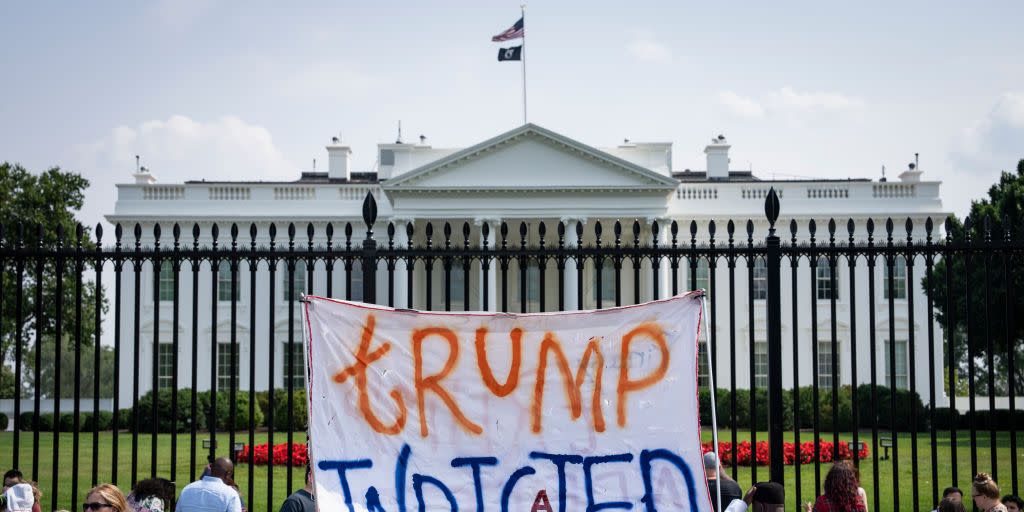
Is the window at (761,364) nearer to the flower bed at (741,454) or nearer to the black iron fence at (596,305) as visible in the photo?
the black iron fence at (596,305)

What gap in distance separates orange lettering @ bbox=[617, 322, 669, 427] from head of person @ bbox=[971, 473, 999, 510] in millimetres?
2546

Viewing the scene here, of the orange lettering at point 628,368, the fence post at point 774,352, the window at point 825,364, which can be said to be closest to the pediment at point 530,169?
the window at point 825,364

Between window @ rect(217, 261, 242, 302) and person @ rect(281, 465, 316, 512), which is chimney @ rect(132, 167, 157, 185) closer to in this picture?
window @ rect(217, 261, 242, 302)

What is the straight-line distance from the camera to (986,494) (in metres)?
7.30

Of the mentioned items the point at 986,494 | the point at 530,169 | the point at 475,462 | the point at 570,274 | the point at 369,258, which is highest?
the point at 530,169

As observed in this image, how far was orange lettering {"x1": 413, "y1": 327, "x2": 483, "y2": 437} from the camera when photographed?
6.20 m

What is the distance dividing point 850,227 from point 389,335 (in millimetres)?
3211

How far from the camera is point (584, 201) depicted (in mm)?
38188

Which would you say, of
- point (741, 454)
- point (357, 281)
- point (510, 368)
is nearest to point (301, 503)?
point (510, 368)

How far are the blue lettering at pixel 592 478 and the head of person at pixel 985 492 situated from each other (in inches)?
105

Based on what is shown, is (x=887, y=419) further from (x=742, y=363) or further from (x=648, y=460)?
(x=648, y=460)

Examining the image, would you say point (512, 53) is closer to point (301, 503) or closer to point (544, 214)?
point (544, 214)

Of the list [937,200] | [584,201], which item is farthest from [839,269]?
[584,201]

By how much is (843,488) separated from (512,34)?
107 ft
